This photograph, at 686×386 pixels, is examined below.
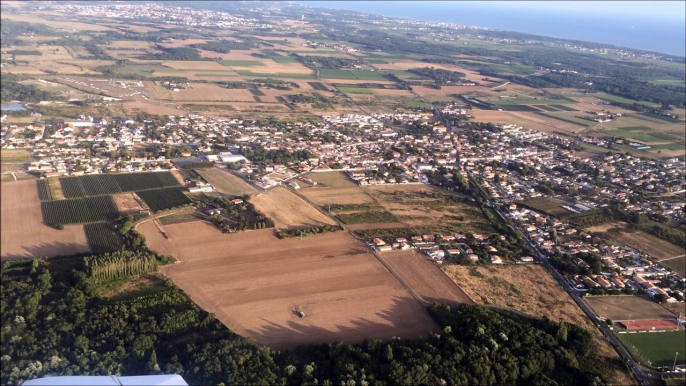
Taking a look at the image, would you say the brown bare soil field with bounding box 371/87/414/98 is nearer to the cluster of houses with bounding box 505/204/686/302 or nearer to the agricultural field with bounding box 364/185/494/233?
→ the agricultural field with bounding box 364/185/494/233

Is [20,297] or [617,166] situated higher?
[617,166]

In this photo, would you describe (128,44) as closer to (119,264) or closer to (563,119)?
(563,119)

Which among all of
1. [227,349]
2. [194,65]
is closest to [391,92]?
[194,65]

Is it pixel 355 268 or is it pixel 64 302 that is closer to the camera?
pixel 64 302

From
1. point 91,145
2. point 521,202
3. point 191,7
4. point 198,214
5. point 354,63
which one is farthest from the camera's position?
point 191,7

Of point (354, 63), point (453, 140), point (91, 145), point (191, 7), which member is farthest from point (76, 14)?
point (453, 140)

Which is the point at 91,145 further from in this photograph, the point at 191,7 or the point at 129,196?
the point at 191,7

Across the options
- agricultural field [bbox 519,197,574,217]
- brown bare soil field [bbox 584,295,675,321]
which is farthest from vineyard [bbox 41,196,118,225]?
agricultural field [bbox 519,197,574,217]
